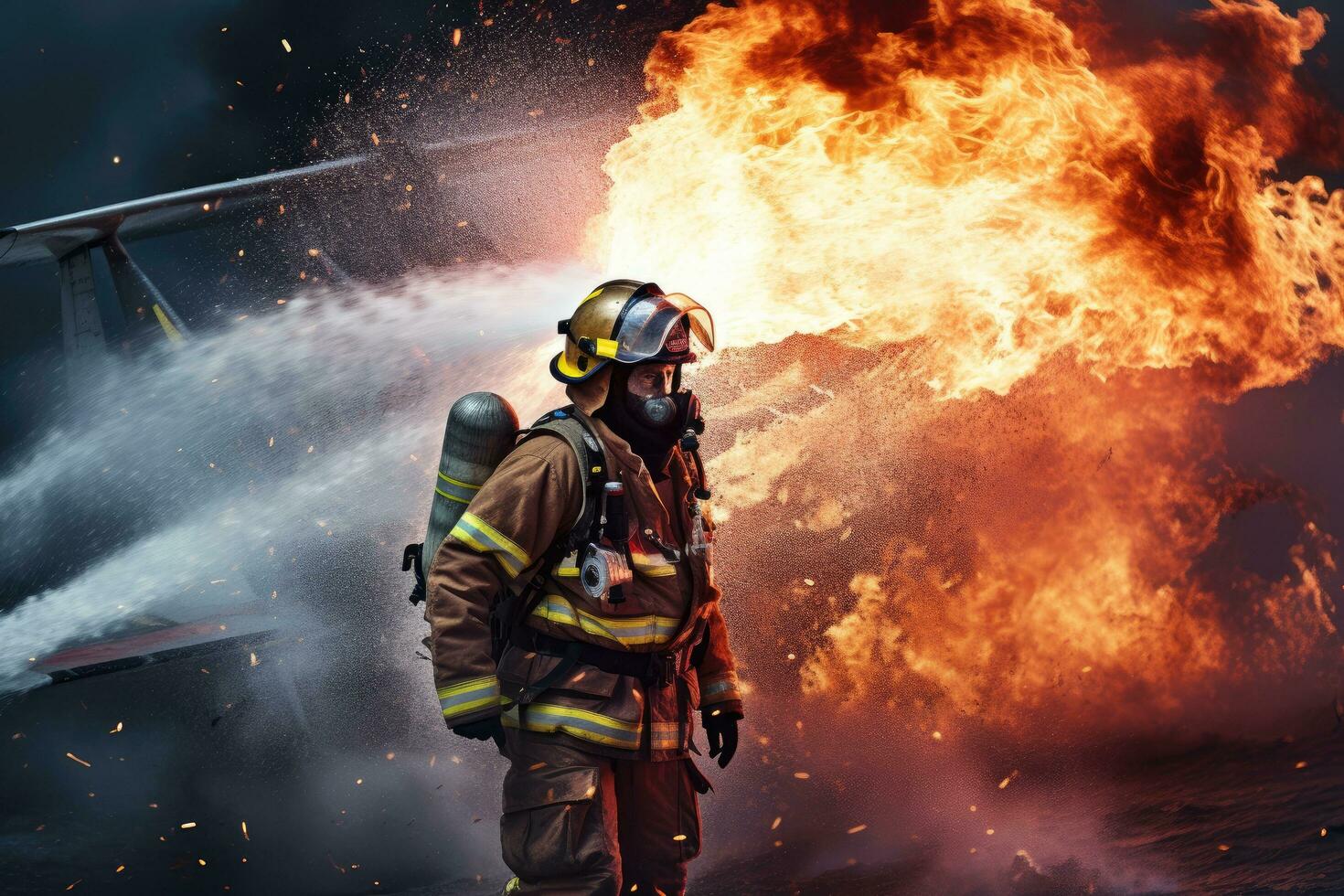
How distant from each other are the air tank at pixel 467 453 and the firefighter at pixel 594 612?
0.21 m

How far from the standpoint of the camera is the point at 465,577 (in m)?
3.76

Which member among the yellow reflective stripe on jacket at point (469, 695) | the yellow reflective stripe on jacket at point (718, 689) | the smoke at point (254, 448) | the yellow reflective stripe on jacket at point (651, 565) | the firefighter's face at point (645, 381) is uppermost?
the smoke at point (254, 448)

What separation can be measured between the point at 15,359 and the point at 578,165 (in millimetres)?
4012

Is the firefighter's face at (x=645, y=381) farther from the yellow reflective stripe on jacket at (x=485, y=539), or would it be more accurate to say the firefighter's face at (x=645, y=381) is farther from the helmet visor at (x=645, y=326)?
the yellow reflective stripe on jacket at (x=485, y=539)

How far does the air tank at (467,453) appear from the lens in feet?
13.8

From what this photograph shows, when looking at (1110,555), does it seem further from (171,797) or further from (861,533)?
(171,797)

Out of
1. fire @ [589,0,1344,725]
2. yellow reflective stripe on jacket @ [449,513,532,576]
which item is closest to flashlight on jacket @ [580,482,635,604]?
yellow reflective stripe on jacket @ [449,513,532,576]

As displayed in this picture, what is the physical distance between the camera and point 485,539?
12.4 feet

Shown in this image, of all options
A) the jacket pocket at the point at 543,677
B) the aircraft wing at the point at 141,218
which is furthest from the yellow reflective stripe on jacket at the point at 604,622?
the aircraft wing at the point at 141,218

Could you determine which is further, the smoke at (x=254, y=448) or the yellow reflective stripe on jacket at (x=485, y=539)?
the smoke at (x=254, y=448)

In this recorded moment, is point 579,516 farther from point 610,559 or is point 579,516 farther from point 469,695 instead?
point 469,695

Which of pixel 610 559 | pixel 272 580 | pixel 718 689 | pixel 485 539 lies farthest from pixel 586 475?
pixel 272 580

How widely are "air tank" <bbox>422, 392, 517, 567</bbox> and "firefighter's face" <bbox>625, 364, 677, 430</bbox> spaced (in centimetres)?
44

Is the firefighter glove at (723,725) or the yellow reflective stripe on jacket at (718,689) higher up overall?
the yellow reflective stripe on jacket at (718,689)
